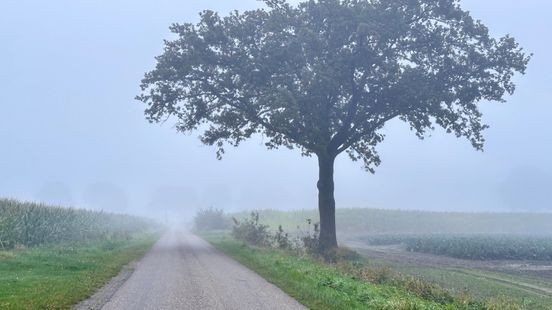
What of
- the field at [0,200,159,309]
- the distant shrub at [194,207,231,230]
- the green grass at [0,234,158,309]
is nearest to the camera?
the green grass at [0,234,158,309]

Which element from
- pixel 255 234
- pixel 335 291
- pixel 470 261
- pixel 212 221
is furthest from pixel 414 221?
pixel 335 291

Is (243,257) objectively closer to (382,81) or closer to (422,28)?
(382,81)

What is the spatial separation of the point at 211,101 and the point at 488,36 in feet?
57.5

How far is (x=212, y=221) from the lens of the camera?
101625 mm

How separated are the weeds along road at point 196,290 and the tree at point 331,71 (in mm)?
11474

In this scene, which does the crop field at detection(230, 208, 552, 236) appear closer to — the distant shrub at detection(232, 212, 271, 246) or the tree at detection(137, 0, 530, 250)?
the distant shrub at detection(232, 212, 271, 246)

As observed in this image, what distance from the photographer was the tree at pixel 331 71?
32781 mm

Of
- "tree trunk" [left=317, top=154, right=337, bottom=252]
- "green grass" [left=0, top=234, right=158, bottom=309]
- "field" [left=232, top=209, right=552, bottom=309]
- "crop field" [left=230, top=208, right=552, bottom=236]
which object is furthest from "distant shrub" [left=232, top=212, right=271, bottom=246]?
"crop field" [left=230, top=208, right=552, bottom=236]

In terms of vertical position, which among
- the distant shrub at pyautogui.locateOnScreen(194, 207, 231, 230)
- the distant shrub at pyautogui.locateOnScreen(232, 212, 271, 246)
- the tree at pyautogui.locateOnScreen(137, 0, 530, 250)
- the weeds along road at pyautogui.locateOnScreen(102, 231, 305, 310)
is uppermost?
the tree at pyautogui.locateOnScreen(137, 0, 530, 250)

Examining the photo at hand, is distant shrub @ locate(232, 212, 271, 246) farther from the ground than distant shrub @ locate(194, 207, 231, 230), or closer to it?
closer to it

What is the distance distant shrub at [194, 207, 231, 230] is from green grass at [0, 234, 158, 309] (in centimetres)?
6920

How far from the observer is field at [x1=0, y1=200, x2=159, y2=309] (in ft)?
50.6

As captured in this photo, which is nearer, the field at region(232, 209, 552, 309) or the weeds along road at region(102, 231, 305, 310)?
the weeds along road at region(102, 231, 305, 310)

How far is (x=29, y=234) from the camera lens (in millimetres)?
35469
